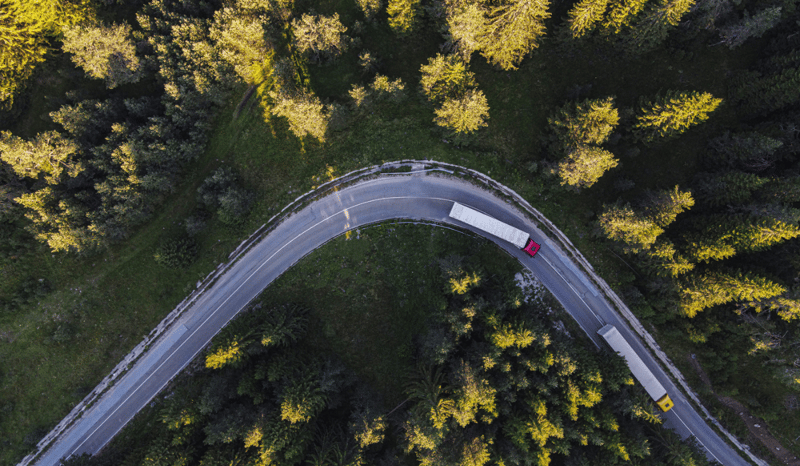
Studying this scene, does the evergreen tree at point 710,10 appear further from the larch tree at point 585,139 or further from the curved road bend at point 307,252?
the curved road bend at point 307,252

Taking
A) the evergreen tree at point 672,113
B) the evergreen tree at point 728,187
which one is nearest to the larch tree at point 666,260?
the evergreen tree at point 728,187

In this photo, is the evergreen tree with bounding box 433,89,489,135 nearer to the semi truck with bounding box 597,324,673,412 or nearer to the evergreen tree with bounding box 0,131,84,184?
the semi truck with bounding box 597,324,673,412

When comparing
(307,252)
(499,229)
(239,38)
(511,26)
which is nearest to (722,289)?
(499,229)

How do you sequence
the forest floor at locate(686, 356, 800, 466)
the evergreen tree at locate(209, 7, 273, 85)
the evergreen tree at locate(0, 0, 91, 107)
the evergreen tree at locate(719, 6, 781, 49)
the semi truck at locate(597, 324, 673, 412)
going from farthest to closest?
the semi truck at locate(597, 324, 673, 412), the forest floor at locate(686, 356, 800, 466), the evergreen tree at locate(0, 0, 91, 107), the evergreen tree at locate(209, 7, 273, 85), the evergreen tree at locate(719, 6, 781, 49)

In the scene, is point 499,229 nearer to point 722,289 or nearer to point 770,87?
point 722,289

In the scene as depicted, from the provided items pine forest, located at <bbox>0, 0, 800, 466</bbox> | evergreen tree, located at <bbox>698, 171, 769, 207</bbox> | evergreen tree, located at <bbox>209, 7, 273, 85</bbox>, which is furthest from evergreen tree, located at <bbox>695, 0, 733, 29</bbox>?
evergreen tree, located at <bbox>209, 7, 273, 85</bbox>
